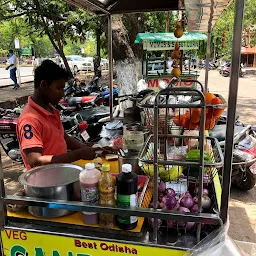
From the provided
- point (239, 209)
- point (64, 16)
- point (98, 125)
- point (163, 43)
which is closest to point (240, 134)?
point (239, 209)

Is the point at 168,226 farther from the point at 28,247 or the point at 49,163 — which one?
the point at 49,163

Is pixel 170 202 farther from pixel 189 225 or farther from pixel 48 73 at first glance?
pixel 48 73

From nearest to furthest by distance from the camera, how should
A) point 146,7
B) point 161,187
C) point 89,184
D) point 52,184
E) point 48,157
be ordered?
point 89,184
point 52,184
point 161,187
point 48,157
point 146,7

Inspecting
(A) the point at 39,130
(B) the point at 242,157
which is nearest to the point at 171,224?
(A) the point at 39,130

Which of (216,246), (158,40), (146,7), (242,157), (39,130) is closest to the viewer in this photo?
(216,246)

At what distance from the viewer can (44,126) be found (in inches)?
74.5

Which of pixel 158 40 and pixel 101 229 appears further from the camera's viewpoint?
pixel 158 40

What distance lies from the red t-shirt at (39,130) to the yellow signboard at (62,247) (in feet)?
1.78

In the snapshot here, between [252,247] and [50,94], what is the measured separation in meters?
1.52

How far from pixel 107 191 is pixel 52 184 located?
0.32 meters

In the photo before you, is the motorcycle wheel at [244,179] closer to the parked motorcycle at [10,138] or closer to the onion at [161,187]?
the onion at [161,187]

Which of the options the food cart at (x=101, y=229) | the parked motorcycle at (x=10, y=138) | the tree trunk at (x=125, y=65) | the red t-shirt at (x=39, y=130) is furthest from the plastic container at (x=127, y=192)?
the tree trunk at (x=125, y=65)

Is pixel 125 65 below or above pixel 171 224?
above

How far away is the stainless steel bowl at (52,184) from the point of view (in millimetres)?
1301
